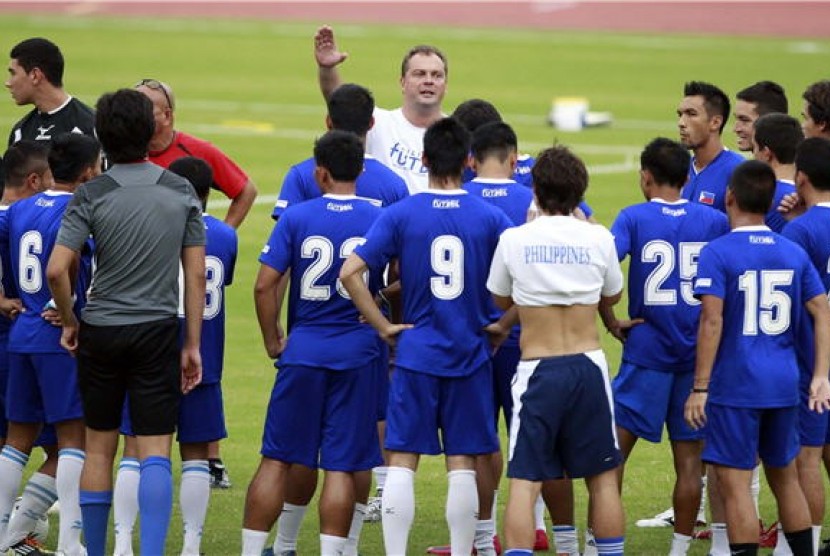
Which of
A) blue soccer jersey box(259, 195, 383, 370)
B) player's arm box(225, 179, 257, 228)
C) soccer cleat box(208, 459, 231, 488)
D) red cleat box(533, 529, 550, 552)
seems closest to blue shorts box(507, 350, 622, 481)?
blue soccer jersey box(259, 195, 383, 370)

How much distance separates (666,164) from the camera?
29.4 feet

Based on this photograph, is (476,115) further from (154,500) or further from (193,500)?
(154,500)

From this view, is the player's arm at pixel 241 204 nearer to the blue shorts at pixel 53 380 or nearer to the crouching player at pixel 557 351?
the blue shorts at pixel 53 380

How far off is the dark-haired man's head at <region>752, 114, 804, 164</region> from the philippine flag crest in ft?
1.44

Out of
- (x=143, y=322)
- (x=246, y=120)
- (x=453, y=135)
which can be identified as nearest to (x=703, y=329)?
(x=453, y=135)

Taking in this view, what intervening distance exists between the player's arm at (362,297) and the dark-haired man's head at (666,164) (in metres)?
1.59

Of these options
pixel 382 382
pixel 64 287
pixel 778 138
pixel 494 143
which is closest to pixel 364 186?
pixel 494 143

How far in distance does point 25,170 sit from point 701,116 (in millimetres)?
3862

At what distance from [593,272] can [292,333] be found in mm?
1696

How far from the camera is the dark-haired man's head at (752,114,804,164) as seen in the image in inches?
367

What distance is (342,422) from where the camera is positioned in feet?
28.5

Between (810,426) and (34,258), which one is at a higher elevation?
(34,258)

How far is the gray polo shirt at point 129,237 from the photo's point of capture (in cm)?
812

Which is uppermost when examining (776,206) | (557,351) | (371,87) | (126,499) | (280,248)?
(371,87)
